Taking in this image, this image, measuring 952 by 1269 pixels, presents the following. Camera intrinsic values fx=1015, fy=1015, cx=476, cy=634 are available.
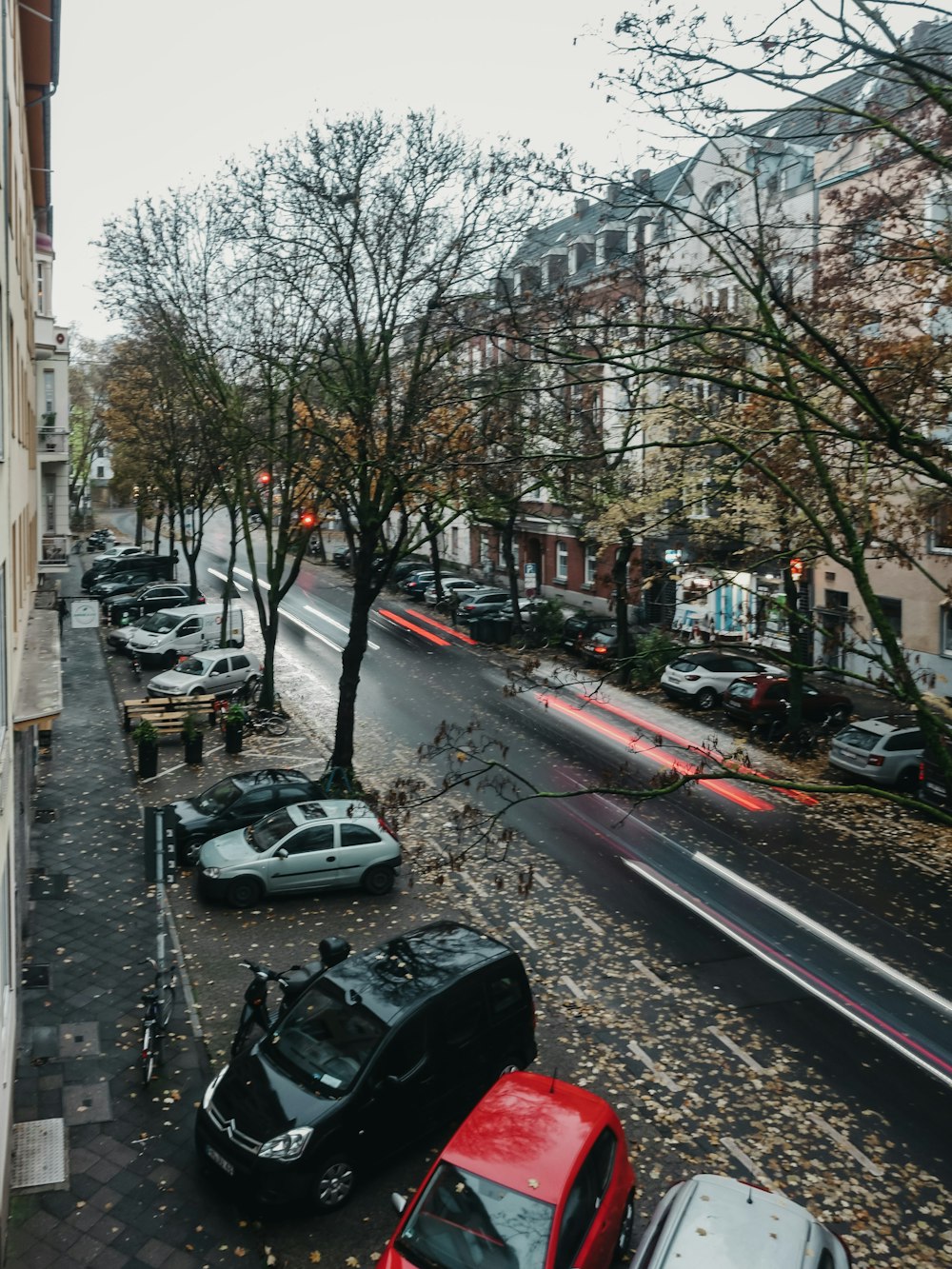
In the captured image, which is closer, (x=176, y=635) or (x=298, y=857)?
(x=298, y=857)

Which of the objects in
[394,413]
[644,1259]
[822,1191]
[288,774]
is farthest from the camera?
[394,413]

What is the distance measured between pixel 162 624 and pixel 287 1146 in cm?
2743

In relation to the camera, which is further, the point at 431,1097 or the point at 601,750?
the point at 601,750

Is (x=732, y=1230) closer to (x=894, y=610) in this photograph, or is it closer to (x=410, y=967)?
(x=410, y=967)

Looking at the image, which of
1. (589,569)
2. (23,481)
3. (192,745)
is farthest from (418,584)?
(23,481)

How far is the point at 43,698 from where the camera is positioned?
517 inches

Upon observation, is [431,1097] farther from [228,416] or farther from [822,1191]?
[228,416]

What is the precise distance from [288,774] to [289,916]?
4.20 m

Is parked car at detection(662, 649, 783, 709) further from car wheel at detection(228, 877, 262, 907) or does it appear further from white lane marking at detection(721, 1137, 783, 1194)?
white lane marking at detection(721, 1137, 783, 1194)

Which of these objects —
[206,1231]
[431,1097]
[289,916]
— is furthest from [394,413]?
[206,1231]

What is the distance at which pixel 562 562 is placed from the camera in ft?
160

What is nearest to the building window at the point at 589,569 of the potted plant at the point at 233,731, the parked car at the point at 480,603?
the parked car at the point at 480,603

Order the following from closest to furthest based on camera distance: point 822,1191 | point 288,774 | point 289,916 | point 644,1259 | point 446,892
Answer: point 644,1259, point 822,1191, point 289,916, point 446,892, point 288,774

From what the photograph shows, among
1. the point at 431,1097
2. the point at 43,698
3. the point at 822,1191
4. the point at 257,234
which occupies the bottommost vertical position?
the point at 822,1191
